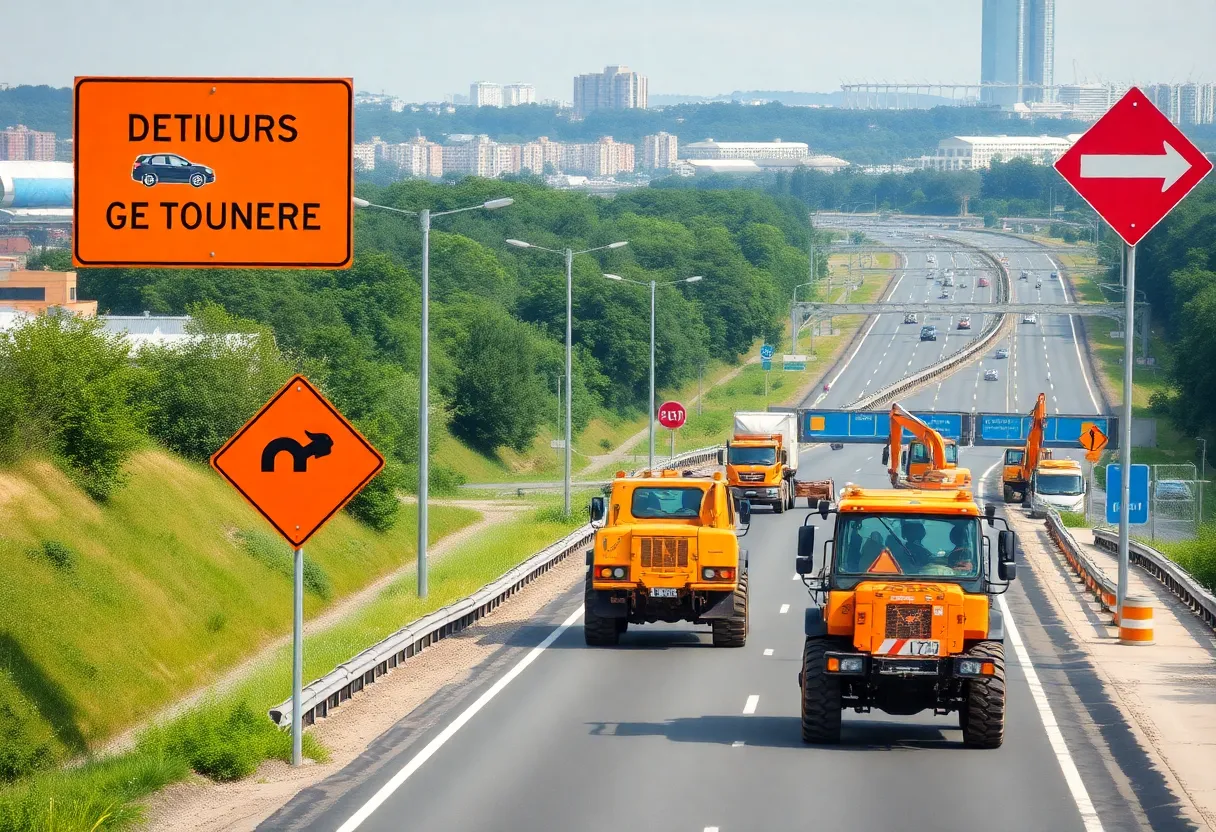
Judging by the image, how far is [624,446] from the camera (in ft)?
335

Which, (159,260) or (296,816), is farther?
(296,816)

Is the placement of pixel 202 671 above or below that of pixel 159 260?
below

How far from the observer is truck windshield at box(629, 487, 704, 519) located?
29.1 meters

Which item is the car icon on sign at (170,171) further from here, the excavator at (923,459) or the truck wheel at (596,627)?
the excavator at (923,459)

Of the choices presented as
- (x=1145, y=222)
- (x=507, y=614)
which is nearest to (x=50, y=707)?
(x=507, y=614)

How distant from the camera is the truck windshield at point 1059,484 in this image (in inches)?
2648

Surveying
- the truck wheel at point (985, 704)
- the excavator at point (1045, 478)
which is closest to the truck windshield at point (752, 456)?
the excavator at point (1045, 478)

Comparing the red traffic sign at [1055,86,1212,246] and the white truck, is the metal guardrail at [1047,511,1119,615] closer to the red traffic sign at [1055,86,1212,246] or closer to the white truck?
the red traffic sign at [1055,86,1212,246]

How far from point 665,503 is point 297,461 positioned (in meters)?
13.1

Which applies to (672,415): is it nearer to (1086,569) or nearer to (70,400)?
(1086,569)

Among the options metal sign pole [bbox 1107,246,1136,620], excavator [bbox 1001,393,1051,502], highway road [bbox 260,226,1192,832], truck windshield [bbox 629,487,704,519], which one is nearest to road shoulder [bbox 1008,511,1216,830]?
highway road [bbox 260,226,1192,832]

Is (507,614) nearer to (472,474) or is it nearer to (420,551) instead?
(420,551)

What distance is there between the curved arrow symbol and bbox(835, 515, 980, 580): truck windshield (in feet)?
29.9

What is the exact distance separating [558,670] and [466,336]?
7061 centimetres
